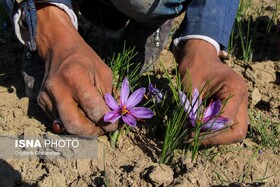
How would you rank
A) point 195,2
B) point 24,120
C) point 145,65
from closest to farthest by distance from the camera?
1. point 24,120
2. point 195,2
3. point 145,65

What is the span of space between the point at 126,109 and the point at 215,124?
332 mm

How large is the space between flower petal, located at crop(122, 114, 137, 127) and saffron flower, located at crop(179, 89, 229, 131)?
0.62 ft

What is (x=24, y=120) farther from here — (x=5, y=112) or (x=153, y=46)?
(x=153, y=46)

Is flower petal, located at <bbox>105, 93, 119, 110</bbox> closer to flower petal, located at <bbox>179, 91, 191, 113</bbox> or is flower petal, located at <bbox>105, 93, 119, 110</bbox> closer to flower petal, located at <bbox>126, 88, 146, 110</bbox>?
flower petal, located at <bbox>126, 88, 146, 110</bbox>

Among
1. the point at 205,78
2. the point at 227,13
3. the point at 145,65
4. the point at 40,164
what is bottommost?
the point at 40,164

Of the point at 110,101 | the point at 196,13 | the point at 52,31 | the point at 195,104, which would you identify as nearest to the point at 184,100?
the point at 195,104

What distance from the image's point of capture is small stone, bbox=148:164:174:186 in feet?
6.03

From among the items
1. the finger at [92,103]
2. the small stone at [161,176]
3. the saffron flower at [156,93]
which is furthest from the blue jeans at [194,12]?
the small stone at [161,176]

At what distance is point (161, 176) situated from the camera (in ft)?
6.06

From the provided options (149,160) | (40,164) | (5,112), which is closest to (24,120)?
(5,112)

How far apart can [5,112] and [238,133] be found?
3.11 ft

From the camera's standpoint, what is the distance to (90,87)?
1.96m

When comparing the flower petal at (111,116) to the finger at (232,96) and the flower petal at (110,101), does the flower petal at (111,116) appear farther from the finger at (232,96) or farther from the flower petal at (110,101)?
the finger at (232,96)

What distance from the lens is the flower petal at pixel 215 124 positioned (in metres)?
1.92
